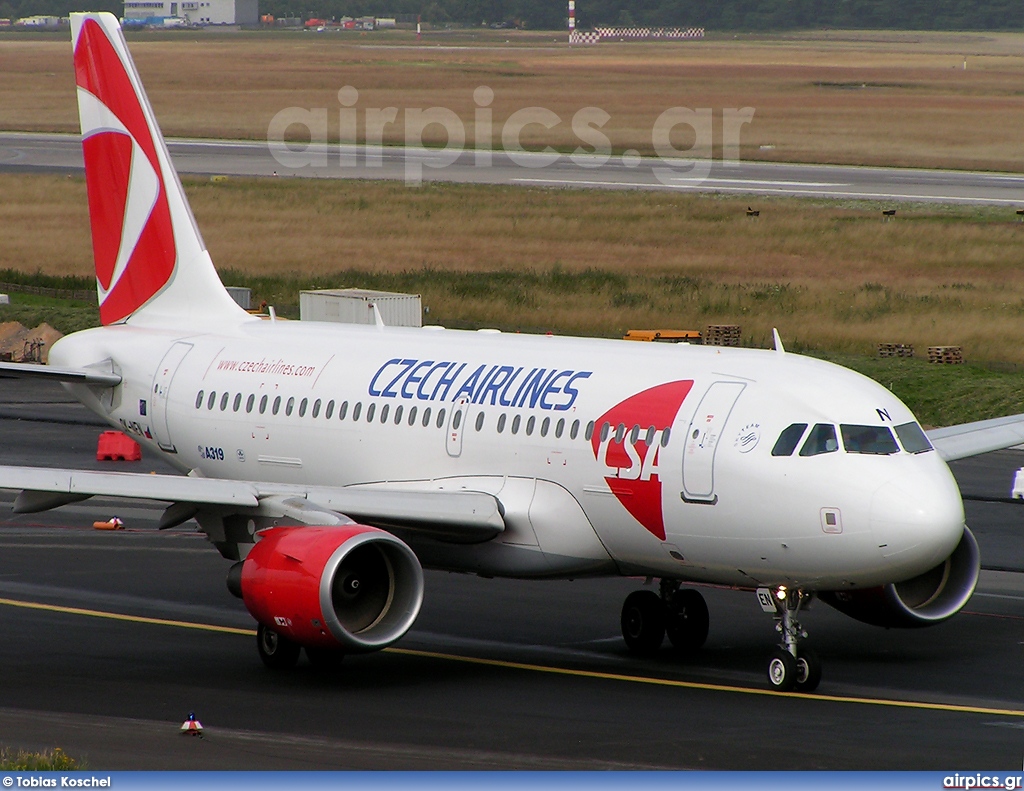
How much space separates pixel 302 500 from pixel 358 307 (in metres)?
29.9

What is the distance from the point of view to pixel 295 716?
75.5 feet

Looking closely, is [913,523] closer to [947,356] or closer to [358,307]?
[358,307]

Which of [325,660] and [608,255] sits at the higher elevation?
[608,255]

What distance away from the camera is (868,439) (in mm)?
24125

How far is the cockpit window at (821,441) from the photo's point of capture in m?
24.0

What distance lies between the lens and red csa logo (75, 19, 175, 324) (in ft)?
116

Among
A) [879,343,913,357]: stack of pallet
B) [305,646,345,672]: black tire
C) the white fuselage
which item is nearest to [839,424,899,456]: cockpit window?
the white fuselage

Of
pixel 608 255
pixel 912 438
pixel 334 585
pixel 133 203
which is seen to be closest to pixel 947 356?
pixel 133 203

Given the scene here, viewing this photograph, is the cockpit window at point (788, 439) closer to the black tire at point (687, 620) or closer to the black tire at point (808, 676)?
the black tire at point (808, 676)

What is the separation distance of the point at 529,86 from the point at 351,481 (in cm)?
17211

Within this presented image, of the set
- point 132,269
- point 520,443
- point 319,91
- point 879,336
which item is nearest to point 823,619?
point 520,443

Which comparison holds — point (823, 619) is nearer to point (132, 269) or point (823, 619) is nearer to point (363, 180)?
point (132, 269)

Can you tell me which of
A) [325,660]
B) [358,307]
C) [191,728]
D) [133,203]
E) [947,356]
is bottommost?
[325,660]

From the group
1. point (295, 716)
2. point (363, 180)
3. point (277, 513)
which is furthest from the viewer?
point (363, 180)
